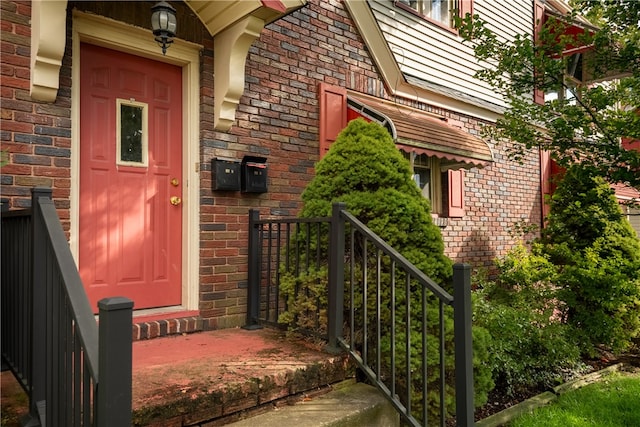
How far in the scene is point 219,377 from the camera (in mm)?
2527

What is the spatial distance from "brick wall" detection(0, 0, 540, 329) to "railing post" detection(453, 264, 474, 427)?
7.06 feet

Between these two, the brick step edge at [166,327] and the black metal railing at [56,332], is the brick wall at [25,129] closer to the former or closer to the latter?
the black metal railing at [56,332]

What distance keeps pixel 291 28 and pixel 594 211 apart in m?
4.13

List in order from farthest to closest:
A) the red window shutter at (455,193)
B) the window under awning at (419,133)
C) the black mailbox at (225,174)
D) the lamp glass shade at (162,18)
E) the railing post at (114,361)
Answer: the red window shutter at (455,193) → the window under awning at (419,133) → the black mailbox at (225,174) → the lamp glass shade at (162,18) → the railing post at (114,361)

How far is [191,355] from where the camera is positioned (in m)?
2.99

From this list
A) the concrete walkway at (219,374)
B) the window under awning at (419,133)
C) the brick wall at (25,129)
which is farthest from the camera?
the window under awning at (419,133)

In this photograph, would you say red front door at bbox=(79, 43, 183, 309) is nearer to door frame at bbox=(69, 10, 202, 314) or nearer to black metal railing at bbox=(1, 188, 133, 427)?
door frame at bbox=(69, 10, 202, 314)

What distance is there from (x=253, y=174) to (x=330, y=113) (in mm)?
1213

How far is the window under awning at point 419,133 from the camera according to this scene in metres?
4.76

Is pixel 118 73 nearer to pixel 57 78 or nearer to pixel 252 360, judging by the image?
pixel 57 78

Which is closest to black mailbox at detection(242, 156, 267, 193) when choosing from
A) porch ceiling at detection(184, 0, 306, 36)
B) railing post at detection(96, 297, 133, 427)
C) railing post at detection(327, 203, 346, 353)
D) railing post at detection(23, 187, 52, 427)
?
A: porch ceiling at detection(184, 0, 306, 36)

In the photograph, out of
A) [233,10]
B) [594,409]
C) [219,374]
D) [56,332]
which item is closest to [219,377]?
[219,374]

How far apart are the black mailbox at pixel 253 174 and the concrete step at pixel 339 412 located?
1866 millimetres

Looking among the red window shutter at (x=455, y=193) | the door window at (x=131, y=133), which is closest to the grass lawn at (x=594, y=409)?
the red window shutter at (x=455, y=193)
